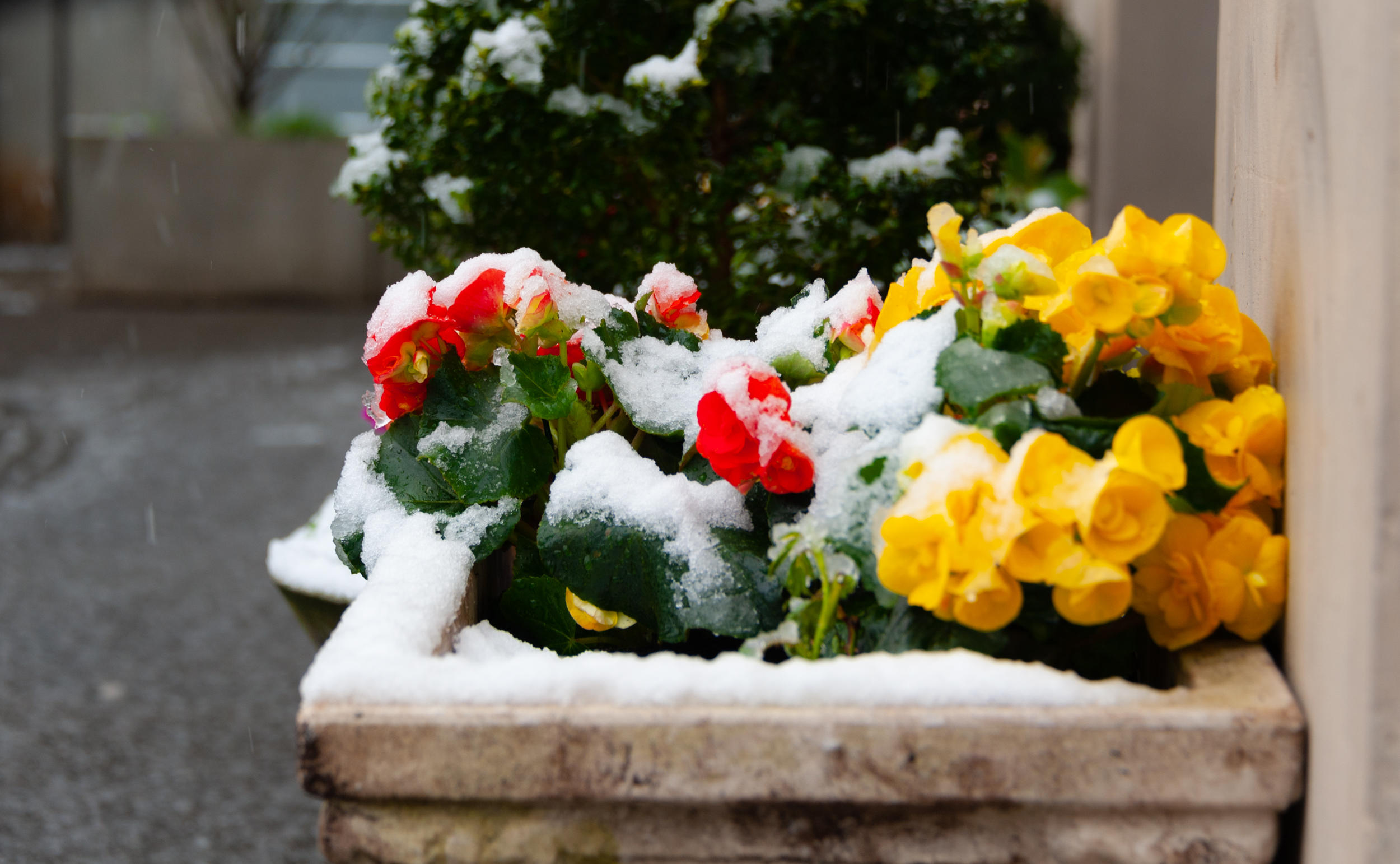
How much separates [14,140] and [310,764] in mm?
12692

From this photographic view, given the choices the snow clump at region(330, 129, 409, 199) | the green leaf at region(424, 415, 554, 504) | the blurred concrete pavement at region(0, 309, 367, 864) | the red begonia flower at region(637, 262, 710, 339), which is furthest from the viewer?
the blurred concrete pavement at region(0, 309, 367, 864)

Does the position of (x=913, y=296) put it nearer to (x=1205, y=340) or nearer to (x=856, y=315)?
(x=856, y=315)

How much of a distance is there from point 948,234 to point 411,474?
1.77 ft

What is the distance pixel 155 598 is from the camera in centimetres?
Result: 374

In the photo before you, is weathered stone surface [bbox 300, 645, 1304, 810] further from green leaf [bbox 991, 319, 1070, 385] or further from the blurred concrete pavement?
the blurred concrete pavement

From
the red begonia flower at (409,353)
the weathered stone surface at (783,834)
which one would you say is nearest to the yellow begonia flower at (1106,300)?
the weathered stone surface at (783,834)

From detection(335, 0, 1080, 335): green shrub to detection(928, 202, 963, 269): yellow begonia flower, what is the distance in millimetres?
1080

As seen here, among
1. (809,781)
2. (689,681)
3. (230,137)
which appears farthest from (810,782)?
(230,137)

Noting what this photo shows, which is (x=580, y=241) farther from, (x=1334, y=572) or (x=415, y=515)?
(x=1334, y=572)

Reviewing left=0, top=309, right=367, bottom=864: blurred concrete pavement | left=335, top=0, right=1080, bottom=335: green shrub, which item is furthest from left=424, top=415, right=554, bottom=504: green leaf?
left=0, top=309, right=367, bottom=864: blurred concrete pavement

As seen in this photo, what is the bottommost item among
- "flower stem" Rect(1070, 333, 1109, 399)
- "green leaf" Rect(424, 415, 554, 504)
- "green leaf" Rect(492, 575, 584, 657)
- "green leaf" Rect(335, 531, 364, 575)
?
"green leaf" Rect(492, 575, 584, 657)

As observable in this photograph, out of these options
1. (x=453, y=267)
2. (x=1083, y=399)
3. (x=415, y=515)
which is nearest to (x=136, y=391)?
(x=453, y=267)

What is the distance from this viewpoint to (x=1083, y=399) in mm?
987

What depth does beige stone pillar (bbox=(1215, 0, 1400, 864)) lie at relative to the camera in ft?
2.21
